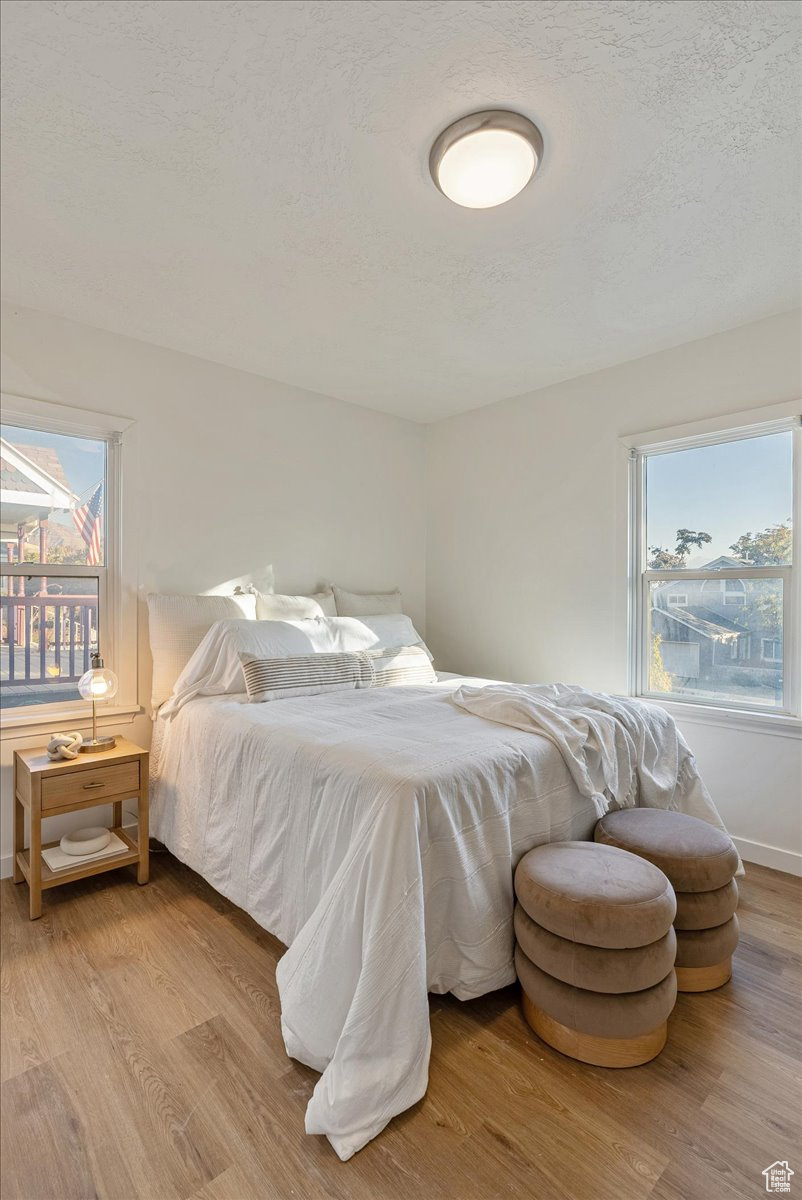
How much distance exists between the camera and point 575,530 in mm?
3533

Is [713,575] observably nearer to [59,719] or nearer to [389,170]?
[389,170]

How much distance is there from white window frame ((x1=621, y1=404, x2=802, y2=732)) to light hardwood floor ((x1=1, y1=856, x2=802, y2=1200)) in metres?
1.16

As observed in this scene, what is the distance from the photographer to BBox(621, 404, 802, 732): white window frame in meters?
2.69

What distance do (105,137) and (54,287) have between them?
1026 mm

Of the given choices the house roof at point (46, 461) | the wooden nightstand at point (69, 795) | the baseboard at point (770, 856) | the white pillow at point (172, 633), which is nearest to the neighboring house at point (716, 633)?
the baseboard at point (770, 856)

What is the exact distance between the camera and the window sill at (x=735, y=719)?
106 inches

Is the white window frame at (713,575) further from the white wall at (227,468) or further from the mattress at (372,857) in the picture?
the white wall at (227,468)

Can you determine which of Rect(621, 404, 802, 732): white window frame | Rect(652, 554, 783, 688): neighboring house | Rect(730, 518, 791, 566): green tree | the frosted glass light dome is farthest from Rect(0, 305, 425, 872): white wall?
Rect(730, 518, 791, 566): green tree

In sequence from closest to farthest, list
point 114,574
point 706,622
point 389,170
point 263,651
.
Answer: point 389,170 → point 263,651 → point 114,574 → point 706,622

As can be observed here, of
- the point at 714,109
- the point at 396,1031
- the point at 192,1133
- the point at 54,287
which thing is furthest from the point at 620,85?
the point at 192,1133

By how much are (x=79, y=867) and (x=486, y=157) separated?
299 cm

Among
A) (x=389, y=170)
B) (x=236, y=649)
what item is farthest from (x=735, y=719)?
(x=389, y=170)

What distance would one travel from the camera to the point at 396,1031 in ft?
4.54

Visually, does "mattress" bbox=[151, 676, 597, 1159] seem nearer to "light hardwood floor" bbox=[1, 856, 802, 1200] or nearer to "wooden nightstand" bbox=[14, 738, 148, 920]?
"light hardwood floor" bbox=[1, 856, 802, 1200]
